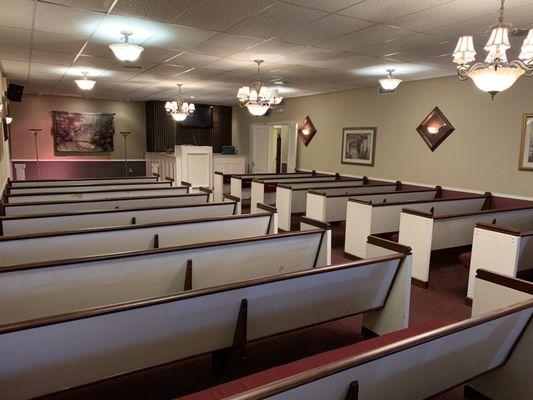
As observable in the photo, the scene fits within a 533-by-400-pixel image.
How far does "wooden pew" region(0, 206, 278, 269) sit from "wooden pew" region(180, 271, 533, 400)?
1.90 metres

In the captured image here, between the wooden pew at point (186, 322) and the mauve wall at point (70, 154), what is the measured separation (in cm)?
966

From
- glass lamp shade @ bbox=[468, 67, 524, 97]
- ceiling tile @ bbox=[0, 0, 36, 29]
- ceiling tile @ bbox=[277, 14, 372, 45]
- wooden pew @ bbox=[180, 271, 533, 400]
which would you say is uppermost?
ceiling tile @ bbox=[277, 14, 372, 45]

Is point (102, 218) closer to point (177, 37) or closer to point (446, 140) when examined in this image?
point (177, 37)

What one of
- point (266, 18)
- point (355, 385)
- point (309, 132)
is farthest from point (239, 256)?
point (309, 132)

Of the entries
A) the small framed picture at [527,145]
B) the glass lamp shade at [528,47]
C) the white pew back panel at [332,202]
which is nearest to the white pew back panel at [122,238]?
the white pew back panel at [332,202]

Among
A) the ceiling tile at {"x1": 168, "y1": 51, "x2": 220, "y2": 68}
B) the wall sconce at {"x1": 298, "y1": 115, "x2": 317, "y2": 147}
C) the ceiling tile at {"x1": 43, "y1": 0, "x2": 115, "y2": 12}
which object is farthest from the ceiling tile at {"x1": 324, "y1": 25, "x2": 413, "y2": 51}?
the wall sconce at {"x1": 298, "y1": 115, "x2": 317, "y2": 147}

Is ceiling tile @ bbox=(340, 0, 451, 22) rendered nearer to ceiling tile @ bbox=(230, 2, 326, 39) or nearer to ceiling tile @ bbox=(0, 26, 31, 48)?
ceiling tile @ bbox=(230, 2, 326, 39)

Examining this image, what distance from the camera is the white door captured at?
10961mm

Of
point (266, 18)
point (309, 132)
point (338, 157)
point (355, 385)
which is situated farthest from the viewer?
point (309, 132)

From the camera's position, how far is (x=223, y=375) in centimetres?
229

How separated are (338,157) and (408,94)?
2031 mm

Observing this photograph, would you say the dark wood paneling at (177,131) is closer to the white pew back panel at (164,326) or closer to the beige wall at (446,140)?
the beige wall at (446,140)

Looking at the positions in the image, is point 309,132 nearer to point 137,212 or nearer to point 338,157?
point 338,157

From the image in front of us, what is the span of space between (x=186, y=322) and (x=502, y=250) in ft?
9.80
